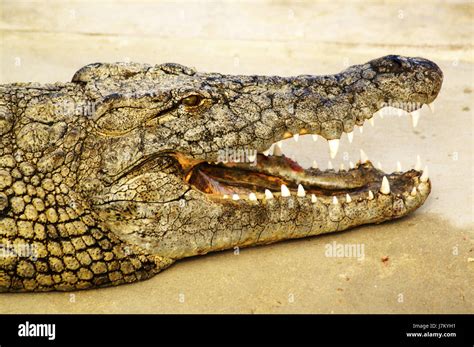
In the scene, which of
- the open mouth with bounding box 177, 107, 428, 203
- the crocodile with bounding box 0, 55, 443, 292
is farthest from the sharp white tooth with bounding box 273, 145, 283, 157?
the crocodile with bounding box 0, 55, 443, 292

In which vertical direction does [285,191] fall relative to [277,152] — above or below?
below

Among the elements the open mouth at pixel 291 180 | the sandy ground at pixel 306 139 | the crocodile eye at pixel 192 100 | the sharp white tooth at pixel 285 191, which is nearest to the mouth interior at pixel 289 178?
the open mouth at pixel 291 180

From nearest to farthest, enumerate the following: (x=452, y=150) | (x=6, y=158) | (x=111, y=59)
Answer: (x=6, y=158) < (x=452, y=150) < (x=111, y=59)

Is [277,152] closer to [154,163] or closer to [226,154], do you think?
[226,154]

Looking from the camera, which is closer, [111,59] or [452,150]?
[452,150]

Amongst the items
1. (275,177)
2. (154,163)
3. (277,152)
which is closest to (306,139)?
(277,152)

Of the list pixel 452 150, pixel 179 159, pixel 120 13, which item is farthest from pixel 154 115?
pixel 120 13

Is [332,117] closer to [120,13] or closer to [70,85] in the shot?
[70,85]
